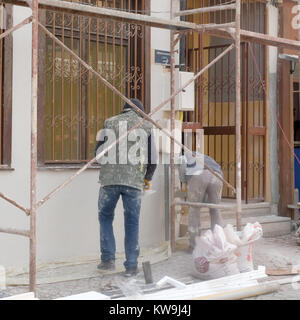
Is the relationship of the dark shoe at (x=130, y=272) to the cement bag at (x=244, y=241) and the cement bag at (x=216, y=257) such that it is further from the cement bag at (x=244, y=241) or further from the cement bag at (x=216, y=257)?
the cement bag at (x=244, y=241)

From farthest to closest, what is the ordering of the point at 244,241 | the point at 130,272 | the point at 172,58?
the point at 172,58
the point at 130,272
the point at 244,241

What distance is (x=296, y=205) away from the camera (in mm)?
9398

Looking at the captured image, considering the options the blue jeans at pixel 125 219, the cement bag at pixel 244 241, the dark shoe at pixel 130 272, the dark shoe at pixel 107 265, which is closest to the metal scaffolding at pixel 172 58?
the cement bag at pixel 244 241

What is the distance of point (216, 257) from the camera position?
240 inches

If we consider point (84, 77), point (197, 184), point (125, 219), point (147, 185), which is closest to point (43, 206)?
point (125, 219)

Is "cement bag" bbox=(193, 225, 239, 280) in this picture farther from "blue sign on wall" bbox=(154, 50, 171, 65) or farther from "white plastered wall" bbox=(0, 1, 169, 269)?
"blue sign on wall" bbox=(154, 50, 171, 65)

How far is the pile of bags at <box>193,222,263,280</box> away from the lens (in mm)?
6102

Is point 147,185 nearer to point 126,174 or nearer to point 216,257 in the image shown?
point 126,174

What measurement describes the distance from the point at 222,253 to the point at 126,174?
1268 millimetres

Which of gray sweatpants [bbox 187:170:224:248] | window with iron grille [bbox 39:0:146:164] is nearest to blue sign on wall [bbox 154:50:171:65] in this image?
window with iron grille [bbox 39:0:146:164]

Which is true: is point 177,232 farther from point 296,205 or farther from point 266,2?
point 266,2

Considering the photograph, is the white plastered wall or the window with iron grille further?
the window with iron grille

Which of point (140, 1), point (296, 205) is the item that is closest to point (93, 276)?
point (140, 1)

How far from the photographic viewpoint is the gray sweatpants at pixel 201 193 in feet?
24.5
